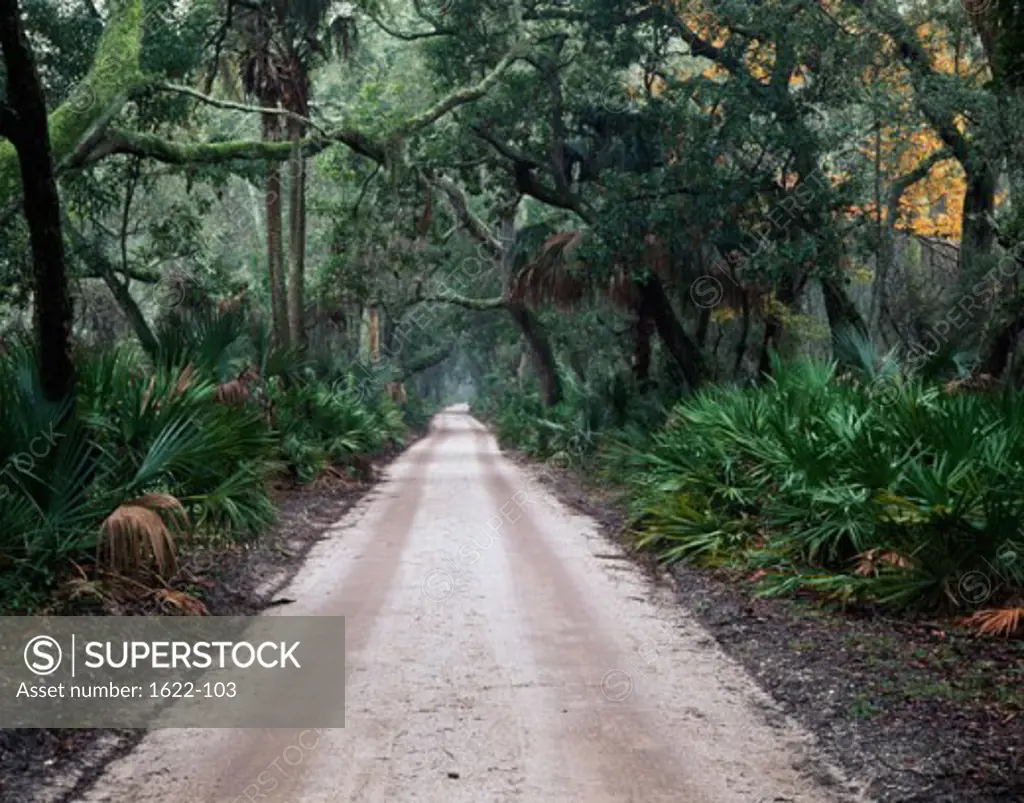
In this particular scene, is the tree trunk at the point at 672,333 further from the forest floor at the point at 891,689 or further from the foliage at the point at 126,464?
the forest floor at the point at 891,689

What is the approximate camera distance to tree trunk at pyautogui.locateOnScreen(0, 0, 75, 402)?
6883mm

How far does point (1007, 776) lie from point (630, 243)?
12.9 m

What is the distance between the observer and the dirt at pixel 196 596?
468cm

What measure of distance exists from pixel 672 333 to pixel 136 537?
14.0 m

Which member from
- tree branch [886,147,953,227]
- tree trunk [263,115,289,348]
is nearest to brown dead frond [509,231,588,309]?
tree trunk [263,115,289,348]

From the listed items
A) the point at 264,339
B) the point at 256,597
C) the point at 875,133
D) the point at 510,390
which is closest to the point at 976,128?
the point at 875,133

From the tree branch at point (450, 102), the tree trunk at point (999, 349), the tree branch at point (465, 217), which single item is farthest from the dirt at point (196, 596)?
the tree branch at point (465, 217)

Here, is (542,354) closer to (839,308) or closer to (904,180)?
(839,308)

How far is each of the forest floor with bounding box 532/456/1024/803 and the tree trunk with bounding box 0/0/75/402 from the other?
521cm

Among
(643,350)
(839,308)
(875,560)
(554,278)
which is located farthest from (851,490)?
(643,350)

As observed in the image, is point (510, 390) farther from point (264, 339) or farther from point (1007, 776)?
point (1007, 776)

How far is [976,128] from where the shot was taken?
587 inches

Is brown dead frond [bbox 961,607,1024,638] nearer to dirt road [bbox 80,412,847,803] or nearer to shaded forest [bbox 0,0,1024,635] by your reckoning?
shaded forest [bbox 0,0,1024,635]

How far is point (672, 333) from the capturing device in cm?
1927
